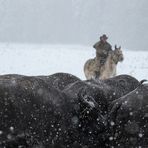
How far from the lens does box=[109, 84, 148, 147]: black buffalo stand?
5.64m

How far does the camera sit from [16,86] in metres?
5.63

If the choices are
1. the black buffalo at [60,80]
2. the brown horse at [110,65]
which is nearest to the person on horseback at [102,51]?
the brown horse at [110,65]

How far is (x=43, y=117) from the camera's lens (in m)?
5.65

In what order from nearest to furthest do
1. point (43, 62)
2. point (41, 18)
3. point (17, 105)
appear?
1. point (17, 105)
2. point (43, 62)
3. point (41, 18)

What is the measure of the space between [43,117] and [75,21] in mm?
71468

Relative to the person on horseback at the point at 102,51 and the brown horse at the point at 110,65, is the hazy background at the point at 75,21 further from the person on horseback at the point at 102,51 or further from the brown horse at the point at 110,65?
the brown horse at the point at 110,65

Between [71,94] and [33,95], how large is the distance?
63cm

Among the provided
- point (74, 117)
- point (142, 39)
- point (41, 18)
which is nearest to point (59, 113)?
point (74, 117)

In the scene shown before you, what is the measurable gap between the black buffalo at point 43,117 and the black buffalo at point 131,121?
185mm

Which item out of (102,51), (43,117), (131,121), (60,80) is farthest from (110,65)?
(43,117)

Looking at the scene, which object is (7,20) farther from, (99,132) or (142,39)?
(99,132)

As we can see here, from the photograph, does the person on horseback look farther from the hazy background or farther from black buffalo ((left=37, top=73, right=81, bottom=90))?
the hazy background

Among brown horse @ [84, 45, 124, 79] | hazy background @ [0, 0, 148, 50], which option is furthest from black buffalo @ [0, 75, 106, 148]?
hazy background @ [0, 0, 148, 50]

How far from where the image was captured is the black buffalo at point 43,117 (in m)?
5.48
